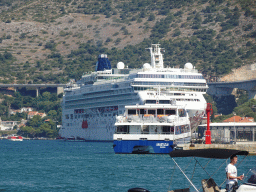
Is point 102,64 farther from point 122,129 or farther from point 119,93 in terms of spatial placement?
point 122,129

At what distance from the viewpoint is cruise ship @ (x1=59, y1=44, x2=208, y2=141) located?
9550cm

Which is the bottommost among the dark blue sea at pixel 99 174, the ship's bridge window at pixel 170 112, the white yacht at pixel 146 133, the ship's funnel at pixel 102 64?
the dark blue sea at pixel 99 174

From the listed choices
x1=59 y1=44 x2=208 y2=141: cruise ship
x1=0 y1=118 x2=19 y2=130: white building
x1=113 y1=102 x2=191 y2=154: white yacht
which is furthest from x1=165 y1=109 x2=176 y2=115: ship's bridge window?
x1=0 y1=118 x2=19 y2=130: white building

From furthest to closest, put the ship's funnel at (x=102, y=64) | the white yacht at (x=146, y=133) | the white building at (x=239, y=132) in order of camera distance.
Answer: the ship's funnel at (x=102, y=64)
the white building at (x=239, y=132)
the white yacht at (x=146, y=133)

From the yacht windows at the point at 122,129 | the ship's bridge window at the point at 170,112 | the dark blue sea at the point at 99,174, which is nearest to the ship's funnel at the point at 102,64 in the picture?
the ship's bridge window at the point at 170,112

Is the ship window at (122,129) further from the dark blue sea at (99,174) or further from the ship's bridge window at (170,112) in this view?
the ship's bridge window at (170,112)

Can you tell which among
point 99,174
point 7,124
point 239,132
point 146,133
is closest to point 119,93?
point 239,132

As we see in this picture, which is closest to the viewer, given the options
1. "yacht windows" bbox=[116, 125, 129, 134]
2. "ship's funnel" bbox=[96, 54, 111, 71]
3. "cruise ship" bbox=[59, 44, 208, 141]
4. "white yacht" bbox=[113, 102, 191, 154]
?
"white yacht" bbox=[113, 102, 191, 154]

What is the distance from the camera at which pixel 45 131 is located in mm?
162000

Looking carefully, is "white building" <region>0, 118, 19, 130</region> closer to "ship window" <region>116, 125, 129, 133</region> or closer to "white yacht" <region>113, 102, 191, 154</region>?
"white yacht" <region>113, 102, 191, 154</region>

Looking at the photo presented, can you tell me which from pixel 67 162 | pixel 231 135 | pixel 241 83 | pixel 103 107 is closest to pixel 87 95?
pixel 103 107

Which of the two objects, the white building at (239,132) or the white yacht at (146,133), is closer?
the white yacht at (146,133)

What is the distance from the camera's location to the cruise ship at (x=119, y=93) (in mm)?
95500

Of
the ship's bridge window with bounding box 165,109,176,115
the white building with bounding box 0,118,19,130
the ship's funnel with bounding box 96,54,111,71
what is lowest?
the ship's bridge window with bounding box 165,109,176,115
